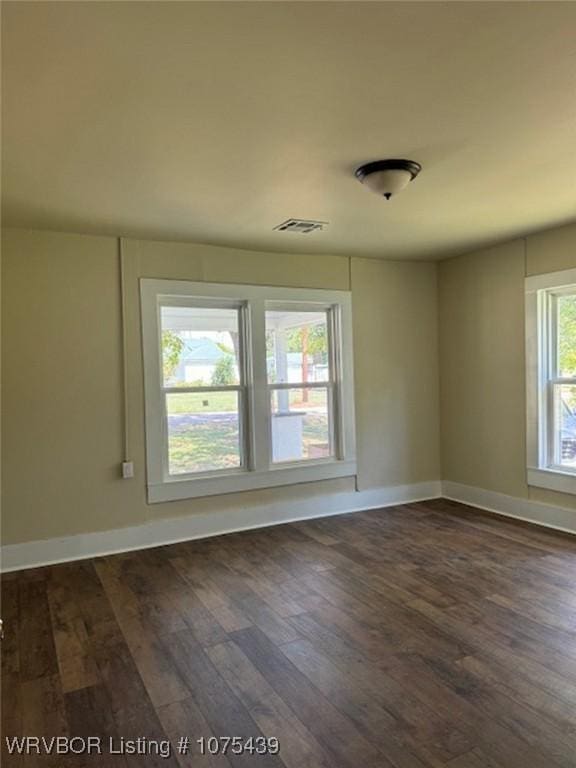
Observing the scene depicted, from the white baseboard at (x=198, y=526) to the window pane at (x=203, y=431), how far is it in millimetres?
425

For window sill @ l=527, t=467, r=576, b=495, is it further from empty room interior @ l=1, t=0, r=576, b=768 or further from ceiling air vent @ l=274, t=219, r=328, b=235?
ceiling air vent @ l=274, t=219, r=328, b=235

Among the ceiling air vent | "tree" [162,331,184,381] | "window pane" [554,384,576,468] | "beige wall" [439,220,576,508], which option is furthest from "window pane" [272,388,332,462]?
"window pane" [554,384,576,468]

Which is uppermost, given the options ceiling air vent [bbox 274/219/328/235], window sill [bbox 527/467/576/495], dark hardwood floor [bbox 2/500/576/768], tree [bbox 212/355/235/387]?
ceiling air vent [bbox 274/219/328/235]

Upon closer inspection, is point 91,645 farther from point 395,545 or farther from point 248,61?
point 248,61

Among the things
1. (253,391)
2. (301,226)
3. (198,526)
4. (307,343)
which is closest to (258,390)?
(253,391)

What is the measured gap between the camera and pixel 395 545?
396 centimetres

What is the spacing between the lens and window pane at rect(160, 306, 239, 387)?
4.27 metres

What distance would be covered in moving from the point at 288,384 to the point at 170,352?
43.5 inches

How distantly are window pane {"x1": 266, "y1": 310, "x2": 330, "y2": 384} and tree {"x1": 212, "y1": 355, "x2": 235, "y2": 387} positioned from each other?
A: 34 centimetres

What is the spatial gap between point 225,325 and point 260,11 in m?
3.08

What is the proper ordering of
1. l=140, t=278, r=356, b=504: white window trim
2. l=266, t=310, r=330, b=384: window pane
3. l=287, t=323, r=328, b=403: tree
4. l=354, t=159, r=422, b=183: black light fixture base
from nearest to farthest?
l=354, t=159, r=422, b=183: black light fixture base, l=140, t=278, r=356, b=504: white window trim, l=266, t=310, r=330, b=384: window pane, l=287, t=323, r=328, b=403: tree

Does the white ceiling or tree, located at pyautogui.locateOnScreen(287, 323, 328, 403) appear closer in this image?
the white ceiling

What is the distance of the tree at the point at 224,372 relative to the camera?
4441mm

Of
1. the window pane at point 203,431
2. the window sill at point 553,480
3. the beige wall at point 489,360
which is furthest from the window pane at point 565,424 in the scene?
the window pane at point 203,431
